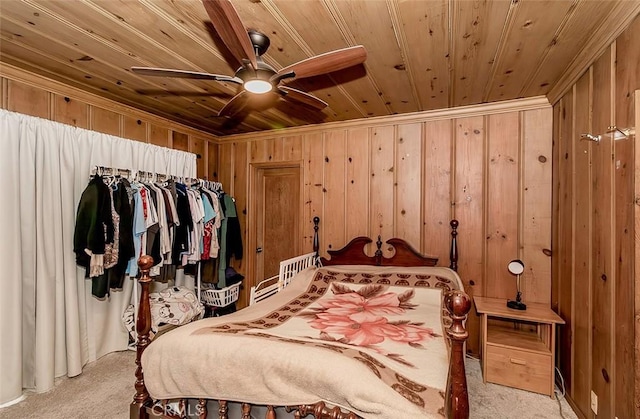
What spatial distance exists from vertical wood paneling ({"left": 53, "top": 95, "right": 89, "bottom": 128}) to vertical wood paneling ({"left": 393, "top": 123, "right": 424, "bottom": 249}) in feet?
10.1

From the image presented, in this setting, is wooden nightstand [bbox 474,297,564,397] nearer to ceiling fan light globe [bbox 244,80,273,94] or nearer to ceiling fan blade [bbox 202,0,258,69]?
ceiling fan light globe [bbox 244,80,273,94]

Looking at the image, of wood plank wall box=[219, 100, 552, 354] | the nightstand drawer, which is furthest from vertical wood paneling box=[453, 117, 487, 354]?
the nightstand drawer

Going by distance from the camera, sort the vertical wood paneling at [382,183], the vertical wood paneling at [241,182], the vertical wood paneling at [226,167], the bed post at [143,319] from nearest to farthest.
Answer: the bed post at [143,319] < the vertical wood paneling at [382,183] < the vertical wood paneling at [241,182] < the vertical wood paneling at [226,167]

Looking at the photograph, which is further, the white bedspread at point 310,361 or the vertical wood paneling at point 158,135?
the vertical wood paneling at point 158,135

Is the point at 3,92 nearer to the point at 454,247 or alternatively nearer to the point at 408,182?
the point at 408,182

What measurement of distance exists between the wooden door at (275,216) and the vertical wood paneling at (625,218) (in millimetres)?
2992

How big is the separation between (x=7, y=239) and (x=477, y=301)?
3.79m

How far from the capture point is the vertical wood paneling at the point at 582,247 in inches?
79.7

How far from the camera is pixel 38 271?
7.82 ft

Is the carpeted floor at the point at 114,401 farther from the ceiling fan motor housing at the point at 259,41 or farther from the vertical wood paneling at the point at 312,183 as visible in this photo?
the ceiling fan motor housing at the point at 259,41

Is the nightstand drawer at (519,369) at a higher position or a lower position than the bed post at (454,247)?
lower

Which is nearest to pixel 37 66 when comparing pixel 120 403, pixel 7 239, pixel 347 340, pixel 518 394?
pixel 7 239

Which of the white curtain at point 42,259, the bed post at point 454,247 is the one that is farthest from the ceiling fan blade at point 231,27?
the bed post at point 454,247

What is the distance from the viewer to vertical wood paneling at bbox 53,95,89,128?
262cm
